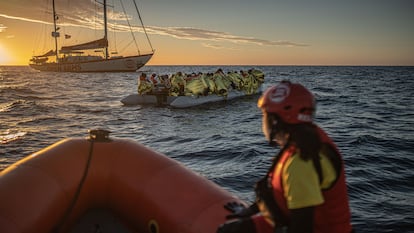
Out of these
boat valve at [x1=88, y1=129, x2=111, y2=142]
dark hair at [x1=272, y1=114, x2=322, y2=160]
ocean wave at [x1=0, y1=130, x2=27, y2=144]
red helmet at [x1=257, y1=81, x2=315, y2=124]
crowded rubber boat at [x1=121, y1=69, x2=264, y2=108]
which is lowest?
ocean wave at [x1=0, y1=130, x2=27, y2=144]

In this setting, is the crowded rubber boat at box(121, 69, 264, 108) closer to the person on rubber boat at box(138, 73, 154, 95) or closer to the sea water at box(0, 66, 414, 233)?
the person on rubber boat at box(138, 73, 154, 95)

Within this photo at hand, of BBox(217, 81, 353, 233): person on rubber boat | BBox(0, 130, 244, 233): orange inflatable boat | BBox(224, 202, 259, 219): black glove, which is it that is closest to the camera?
BBox(217, 81, 353, 233): person on rubber boat

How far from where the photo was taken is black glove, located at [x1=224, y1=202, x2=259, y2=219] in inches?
110

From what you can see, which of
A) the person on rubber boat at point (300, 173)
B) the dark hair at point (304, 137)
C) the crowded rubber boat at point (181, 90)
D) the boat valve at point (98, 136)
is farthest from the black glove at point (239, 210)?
the crowded rubber boat at point (181, 90)

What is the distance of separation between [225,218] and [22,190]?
191cm

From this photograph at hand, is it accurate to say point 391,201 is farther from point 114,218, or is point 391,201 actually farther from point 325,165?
point 325,165

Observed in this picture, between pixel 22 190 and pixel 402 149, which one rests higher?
pixel 22 190

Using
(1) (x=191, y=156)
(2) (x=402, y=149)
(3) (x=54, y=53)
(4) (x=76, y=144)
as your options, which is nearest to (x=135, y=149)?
(4) (x=76, y=144)

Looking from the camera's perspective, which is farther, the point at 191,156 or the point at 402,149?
the point at 402,149

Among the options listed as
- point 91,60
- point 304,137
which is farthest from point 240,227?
point 91,60

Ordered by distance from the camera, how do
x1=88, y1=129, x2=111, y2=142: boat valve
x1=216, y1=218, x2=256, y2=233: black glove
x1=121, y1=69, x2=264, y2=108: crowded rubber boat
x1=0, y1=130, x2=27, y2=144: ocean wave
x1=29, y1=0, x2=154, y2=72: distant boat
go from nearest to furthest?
x1=216, y1=218, x2=256, y2=233: black glove < x1=88, y1=129, x2=111, y2=142: boat valve < x1=0, y1=130, x2=27, y2=144: ocean wave < x1=121, y1=69, x2=264, y2=108: crowded rubber boat < x1=29, y1=0, x2=154, y2=72: distant boat

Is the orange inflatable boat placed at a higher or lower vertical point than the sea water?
higher

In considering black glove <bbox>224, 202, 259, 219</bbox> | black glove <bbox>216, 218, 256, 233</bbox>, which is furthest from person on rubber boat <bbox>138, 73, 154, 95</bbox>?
black glove <bbox>216, 218, 256, 233</bbox>

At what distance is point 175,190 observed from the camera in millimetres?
3576
